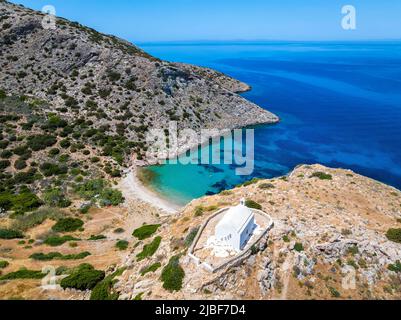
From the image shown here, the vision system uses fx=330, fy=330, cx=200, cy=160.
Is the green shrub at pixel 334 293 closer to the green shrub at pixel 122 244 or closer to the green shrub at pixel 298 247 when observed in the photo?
the green shrub at pixel 298 247

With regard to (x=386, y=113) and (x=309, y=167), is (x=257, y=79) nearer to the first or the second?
(x=386, y=113)

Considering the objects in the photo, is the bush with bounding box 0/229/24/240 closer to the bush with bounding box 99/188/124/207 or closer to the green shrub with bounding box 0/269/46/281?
the green shrub with bounding box 0/269/46/281

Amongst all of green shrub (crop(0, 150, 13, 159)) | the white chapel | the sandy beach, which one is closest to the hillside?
green shrub (crop(0, 150, 13, 159))

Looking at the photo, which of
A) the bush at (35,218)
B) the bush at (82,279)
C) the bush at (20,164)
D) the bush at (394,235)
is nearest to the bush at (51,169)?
the bush at (20,164)

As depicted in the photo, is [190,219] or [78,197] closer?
[190,219]

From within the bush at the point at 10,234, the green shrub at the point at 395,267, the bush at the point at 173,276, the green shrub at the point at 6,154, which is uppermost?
the green shrub at the point at 6,154
